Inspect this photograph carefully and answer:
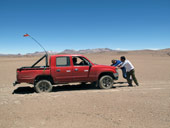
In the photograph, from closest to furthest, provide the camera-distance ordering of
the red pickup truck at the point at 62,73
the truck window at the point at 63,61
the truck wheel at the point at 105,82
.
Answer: the red pickup truck at the point at 62,73, the truck window at the point at 63,61, the truck wheel at the point at 105,82

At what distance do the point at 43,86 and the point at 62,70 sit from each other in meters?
1.15

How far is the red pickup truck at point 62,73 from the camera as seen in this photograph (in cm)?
659

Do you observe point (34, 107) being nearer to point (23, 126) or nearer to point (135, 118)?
point (23, 126)

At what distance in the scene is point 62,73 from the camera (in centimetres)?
684

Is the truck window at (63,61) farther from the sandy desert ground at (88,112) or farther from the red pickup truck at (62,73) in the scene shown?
the sandy desert ground at (88,112)

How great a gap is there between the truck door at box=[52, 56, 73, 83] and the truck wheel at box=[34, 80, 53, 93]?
38 cm

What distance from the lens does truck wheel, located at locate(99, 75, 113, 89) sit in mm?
7223

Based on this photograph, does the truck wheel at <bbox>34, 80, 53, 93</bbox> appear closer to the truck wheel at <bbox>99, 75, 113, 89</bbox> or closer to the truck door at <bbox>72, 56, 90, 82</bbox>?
the truck door at <bbox>72, 56, 90, 82</bbox>

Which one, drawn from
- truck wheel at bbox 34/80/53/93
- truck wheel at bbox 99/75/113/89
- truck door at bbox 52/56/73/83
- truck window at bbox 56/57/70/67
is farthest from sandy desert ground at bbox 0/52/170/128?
truck window at bbox 56/57/70/67

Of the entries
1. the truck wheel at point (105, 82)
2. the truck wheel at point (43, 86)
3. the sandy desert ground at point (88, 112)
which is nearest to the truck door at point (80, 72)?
the truck wheel at point (105, 82)

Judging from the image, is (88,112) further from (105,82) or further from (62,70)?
(105,82)

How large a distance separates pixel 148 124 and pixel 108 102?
1.66 meters

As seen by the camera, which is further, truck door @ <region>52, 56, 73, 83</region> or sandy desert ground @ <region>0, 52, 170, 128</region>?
truck door @ <region>52, 56, 73, 83</region>

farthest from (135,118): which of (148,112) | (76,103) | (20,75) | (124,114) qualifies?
(20,75)
